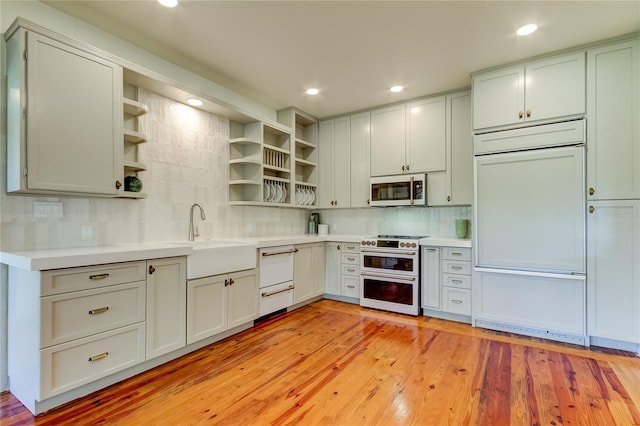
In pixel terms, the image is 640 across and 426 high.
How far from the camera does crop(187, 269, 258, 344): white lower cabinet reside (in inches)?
101

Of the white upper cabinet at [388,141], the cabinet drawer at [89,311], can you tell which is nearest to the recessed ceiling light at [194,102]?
the cabinet drawer at [89,311]

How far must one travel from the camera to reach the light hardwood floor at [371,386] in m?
1.77

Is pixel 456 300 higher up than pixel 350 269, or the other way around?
pixel 350 269

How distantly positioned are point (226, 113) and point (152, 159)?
1007mm

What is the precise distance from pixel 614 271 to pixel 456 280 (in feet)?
4.24

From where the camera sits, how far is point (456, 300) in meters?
3.37

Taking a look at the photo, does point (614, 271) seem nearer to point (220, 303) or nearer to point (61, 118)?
point (220, 303)

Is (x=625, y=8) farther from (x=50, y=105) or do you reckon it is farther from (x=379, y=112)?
(x=50, y=105)

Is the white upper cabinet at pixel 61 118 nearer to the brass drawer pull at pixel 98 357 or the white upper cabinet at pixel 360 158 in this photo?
the brass drawer pull at pixel 98 357

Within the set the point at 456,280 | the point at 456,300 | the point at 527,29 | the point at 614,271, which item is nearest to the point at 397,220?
the point at 456,280

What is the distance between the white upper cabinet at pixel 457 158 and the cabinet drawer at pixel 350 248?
3.74ft

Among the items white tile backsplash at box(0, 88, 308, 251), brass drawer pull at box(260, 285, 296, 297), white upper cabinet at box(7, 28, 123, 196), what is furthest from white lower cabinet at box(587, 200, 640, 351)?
white upper cabinet at box(7, 28, 123, 196)

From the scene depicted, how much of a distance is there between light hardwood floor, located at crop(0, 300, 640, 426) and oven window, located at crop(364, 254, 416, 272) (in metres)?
0.85

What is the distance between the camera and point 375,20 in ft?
7.87
